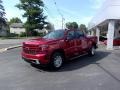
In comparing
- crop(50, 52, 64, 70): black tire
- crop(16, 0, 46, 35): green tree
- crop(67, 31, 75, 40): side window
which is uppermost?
crop(16, 0, 46, 35): green tree

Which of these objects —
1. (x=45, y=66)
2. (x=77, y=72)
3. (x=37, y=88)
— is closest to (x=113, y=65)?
(x=77, y=72)

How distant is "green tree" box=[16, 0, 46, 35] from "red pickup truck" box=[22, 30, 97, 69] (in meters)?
56.7

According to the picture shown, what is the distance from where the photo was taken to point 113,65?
36.0 ft

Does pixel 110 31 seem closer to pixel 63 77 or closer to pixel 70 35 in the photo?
pixel 70 35

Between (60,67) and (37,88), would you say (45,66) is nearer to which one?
(60,67)

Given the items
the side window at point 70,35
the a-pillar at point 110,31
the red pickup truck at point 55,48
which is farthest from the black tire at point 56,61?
the a-pillar at point 110,31

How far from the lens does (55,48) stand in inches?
387

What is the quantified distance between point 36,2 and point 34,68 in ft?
207

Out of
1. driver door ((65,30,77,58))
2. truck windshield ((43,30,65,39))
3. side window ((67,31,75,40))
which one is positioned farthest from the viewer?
side window ((67,31,75,40))

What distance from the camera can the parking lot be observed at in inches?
289

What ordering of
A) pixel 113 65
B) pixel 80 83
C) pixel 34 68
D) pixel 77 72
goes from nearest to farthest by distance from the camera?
pixel 80 83 < pixel 77 72 < pixel 34 68 < pixel 113 65

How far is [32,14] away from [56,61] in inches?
2310

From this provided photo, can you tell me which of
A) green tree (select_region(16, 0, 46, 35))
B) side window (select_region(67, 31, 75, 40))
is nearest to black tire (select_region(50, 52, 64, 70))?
side window (select_region(67, 31, 75, 40))

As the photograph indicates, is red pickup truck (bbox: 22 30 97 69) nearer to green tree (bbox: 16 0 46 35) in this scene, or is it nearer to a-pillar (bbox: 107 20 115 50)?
a-pillar (bbox: 107 20 115 50)
